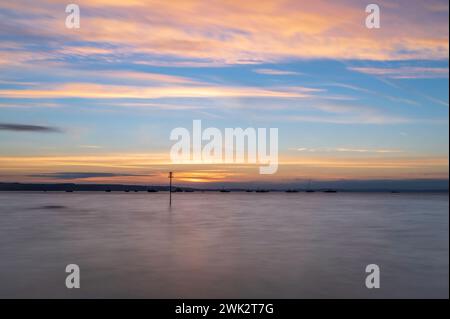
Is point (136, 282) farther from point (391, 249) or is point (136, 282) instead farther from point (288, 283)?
point (391, 249)

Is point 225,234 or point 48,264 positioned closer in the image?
point 48,264

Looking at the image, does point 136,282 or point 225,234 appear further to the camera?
point 225,234

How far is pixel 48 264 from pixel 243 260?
1086 centimetres

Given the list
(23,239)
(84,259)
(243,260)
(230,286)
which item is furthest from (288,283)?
(23,239)

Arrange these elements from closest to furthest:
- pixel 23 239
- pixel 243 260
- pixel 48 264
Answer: pixel 48 264
pixel 243 260
pixel 23 239

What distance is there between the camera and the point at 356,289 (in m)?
18.4

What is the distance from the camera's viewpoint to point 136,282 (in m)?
19.5

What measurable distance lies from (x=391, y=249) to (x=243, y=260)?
455 inches
